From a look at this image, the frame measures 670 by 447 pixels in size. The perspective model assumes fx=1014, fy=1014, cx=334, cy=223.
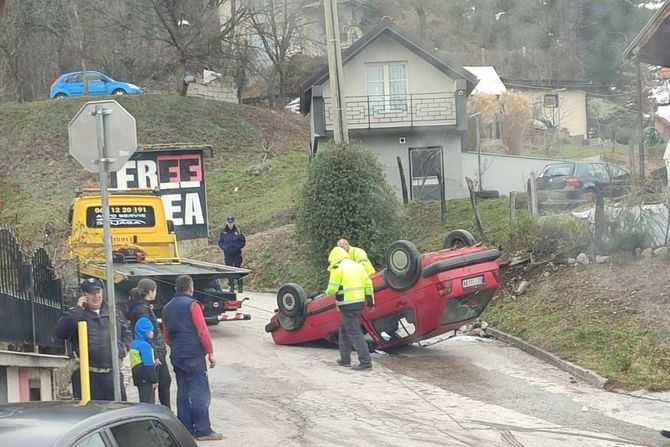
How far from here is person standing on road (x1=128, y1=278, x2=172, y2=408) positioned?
9914 millimetres

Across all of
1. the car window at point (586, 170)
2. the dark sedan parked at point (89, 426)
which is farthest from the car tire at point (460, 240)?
the car window at point (586, 170)

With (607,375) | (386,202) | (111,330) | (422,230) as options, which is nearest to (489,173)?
(422,230)

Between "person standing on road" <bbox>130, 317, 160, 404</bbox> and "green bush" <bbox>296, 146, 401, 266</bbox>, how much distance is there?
1131 cm

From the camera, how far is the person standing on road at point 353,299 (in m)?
13.6

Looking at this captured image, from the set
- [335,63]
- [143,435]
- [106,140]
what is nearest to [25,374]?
[106,140]

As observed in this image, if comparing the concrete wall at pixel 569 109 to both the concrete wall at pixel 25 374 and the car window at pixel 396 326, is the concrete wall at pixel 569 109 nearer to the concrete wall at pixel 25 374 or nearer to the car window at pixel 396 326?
the car window at pixel 396 326

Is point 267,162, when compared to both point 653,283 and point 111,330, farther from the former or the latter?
point 111,330

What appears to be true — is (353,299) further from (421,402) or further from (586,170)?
(586,170)

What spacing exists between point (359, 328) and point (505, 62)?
6943 millimetres

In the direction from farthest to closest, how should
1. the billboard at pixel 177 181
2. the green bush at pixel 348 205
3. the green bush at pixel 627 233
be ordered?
1. the billboard at pixel 177 181
2. the green bush at pixel 348 205
3. the green bush at pixel 627 233

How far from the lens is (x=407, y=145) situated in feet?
109

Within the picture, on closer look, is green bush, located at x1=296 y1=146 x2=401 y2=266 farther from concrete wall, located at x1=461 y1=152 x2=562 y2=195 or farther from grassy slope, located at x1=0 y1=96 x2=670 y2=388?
concrete wall, located at x1=461 y1=152 x2=562 y2=195

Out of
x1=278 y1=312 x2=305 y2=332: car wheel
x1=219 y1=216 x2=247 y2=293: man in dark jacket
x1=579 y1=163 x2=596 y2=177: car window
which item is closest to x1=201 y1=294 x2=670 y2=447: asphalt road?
x1=278 y1=312 x2=305 y2=332: car wheel

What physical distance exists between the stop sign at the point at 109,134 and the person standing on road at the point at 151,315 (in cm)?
167
